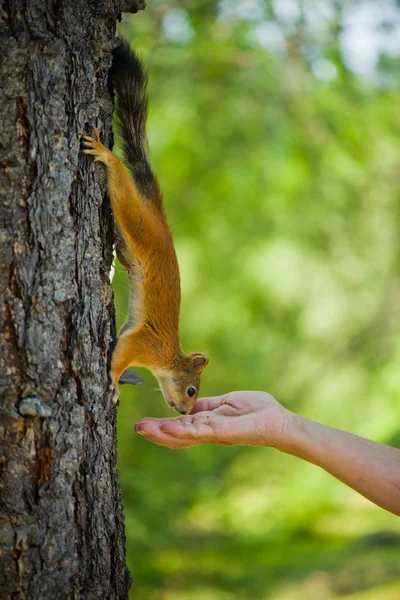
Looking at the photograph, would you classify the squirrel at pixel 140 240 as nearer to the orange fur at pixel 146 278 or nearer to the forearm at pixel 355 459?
the orange fur at pixel 146 278

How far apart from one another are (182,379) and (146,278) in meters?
0.62

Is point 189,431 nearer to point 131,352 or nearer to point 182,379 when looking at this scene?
point 131,352

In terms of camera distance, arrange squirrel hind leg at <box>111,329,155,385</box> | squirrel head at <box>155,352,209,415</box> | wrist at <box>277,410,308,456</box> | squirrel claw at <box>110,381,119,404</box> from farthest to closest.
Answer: squirrel head at <box>155,352,209,415</box>
wrist at <box>277,410,308,456</box>
squirrel hind leg at <box>111,329,155,385</box>
squirrel claw at <box>110,381,119,404</box>

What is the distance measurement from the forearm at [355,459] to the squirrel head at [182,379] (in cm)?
85

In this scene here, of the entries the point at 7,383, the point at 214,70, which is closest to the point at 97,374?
the point at 7,383

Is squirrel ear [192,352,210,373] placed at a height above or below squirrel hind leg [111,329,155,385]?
above

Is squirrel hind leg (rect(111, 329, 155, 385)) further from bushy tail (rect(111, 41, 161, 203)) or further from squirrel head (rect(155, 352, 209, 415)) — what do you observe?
bushy tail (rect(111, 41, 161, 203))

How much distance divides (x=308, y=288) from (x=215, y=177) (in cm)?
184

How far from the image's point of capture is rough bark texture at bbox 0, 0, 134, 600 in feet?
5.55

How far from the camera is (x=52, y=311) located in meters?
1.74

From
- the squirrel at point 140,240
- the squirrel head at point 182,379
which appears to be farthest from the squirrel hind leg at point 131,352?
the squirrel head at point 182,379

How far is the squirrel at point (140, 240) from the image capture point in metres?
2.08

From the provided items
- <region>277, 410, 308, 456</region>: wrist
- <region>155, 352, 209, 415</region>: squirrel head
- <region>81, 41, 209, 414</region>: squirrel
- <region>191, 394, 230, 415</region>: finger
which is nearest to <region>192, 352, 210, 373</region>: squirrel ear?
<region>155, 352, 209, 415</region>: squirrel head

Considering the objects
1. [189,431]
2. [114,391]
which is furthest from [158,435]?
[114,391]
